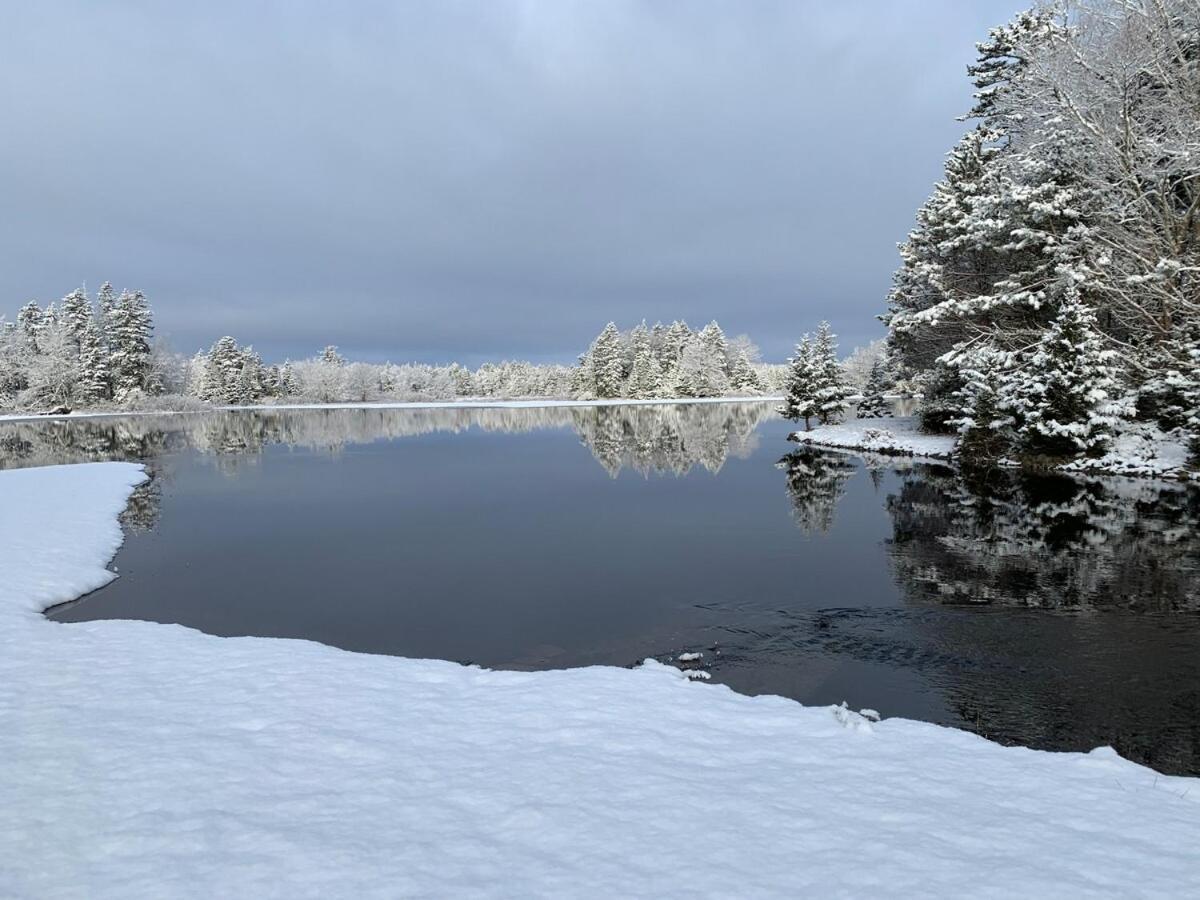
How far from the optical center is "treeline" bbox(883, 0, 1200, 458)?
15445 millimetres

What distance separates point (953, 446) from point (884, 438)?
4.49 m

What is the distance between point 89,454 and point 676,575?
120 ft

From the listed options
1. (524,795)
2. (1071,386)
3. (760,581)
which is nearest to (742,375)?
(1071,386)

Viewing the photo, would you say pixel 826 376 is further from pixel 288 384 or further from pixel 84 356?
pixel 288 384

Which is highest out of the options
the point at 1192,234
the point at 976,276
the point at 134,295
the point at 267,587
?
the point at 134,295

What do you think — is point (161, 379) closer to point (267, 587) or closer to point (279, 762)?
point (267, 587)

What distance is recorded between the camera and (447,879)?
3.89 metres

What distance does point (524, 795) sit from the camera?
482 cm

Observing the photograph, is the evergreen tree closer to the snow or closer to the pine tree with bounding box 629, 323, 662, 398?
the pine tree with bounding box 629, 323, 662, 398

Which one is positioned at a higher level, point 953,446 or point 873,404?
point 873,404

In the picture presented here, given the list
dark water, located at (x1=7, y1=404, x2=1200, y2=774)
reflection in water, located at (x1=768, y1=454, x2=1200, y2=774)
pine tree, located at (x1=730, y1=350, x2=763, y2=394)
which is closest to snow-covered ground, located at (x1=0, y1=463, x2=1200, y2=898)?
reflection in water, located at (x1=768, y1=454, x2=1200, y2=774)

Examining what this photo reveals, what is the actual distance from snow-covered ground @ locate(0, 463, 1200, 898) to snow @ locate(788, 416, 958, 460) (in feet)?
90.3

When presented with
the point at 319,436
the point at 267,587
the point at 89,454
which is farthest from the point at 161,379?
the point at 267,587

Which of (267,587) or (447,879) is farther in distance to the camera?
(267,587)
